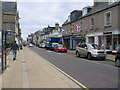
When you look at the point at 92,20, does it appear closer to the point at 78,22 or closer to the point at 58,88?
the point at 78,22

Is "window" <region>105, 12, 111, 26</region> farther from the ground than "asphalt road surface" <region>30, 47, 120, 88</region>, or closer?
farther from the ground

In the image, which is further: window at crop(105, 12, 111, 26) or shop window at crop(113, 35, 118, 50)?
window at crop(105, 12, 111, 26)

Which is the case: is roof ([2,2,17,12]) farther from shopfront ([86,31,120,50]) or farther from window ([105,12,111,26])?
window ([105,12,111,26])

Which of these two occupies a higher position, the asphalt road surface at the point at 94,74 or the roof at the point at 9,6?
the roof at the point at 9,6

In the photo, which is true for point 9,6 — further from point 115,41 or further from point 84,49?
point 84,49

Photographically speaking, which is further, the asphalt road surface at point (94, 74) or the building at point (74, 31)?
the building at point (74, 31)

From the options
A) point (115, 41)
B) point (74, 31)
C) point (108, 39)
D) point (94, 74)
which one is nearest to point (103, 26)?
point (108, 39)

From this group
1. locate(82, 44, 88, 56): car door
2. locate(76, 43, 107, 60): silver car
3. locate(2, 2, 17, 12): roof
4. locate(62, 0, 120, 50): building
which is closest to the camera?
locate(76, 43, 107, 60): silver car

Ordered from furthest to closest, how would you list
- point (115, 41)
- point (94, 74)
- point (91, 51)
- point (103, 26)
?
point (103, 26), point (115, 41), point (91, 51), point (94, 74)

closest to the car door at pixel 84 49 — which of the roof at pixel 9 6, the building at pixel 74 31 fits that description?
the building at pixel 74 31

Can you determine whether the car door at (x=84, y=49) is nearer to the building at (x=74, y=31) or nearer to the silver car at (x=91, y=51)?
the silver car at (x=91, y=51)

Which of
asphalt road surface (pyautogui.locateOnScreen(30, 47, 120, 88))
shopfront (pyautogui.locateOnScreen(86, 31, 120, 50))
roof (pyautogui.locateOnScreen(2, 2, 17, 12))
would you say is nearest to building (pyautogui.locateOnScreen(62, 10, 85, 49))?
shopfront (pyautogui.locateOnScreen(86, 31, 120, 50))

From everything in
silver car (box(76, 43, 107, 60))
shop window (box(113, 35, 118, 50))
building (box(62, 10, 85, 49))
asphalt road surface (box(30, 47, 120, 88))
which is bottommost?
asphalt road surface (box(30, 47, 120, 88))

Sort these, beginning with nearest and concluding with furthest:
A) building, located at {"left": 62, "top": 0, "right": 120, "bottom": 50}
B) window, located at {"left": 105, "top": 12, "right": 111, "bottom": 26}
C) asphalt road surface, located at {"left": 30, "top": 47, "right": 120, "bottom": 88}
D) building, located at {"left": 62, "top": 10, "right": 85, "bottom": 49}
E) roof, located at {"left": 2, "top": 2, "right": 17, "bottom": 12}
→ asphalt road surface, located at {"left": 30, "top": 47, "right": 120, "bottom": 88}, building, located at {"left": 62, "top": 0, "right": 120, "bottom": 50}, window, located at {"left": 105, "top": 12, "right": 111, "bottom": 26}, building, located at {"left": 62, "top": 10, "right": 85, "bottom": 49}, roof, located at {"left": 2, "top": 2, "right": 17, "bottom": 12}
